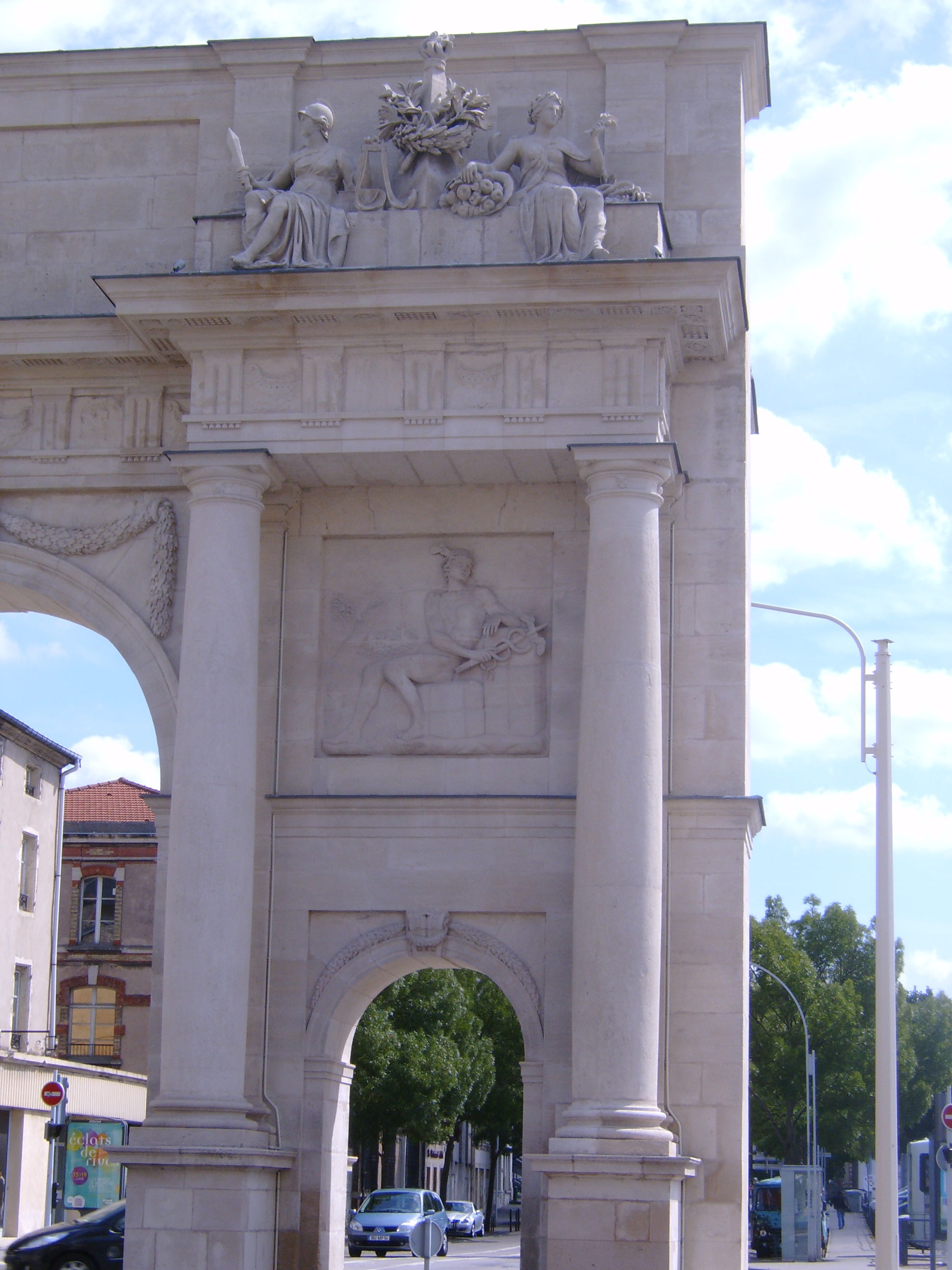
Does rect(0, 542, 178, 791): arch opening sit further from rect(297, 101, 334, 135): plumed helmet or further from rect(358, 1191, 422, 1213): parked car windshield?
rect(358, 1191, 422, 1213): parked car windshield

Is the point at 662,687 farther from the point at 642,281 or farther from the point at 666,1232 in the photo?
the point at 666,1232

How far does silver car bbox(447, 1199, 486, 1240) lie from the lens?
55.7m

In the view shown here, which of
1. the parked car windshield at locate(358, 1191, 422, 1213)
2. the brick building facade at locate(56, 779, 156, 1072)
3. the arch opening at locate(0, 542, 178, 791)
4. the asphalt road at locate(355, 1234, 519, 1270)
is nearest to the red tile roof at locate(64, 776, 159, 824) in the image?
the brick building facade at locate(56, 779, 156, 1072)

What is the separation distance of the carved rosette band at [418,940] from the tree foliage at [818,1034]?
54.3 meters

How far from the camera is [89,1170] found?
160ft

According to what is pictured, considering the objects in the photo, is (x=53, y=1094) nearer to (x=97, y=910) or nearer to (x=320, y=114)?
(x=320, y=114)

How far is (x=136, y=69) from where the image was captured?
23578 mm

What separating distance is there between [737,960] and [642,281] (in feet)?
24.2

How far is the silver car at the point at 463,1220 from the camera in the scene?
5566cm

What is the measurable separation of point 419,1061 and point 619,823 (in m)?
36.9

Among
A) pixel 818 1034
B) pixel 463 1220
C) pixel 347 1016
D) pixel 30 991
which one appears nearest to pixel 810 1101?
pixel 818 1034

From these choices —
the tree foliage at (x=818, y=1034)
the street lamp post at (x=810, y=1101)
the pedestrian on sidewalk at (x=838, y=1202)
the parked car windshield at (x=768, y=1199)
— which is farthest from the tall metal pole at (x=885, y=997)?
the pedestrian on sidewalk at (x=838, y=1202)

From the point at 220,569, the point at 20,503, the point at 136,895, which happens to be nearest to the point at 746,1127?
the point at 220,569

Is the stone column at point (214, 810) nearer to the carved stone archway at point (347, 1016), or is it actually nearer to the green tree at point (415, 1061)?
the carved stone archway at point (347, 1016)
